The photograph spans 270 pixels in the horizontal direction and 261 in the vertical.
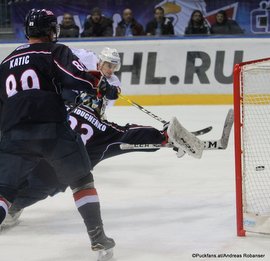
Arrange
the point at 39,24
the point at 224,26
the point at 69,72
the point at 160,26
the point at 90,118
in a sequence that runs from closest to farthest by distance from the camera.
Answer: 1. the point at 69,72
2. the point at 39,24
3. the point at 90,118
4. the point at 224,26
5. the point at 160,26

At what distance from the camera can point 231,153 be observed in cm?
507

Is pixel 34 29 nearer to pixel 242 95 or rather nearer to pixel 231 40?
pixel 242 95

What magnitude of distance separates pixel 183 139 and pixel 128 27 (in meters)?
4.84

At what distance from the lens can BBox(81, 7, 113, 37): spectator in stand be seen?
7.80m

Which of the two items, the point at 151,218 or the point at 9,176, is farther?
the point at 151,218

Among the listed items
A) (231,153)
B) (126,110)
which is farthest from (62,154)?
(126,110)

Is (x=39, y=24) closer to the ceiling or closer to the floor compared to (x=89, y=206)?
closer to the ceiling

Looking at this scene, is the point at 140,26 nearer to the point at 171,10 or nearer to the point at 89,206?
the point at 171,10

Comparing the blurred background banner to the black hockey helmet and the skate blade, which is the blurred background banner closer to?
the black hockey helmet

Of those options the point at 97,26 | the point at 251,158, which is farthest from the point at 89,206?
the point at 97,26

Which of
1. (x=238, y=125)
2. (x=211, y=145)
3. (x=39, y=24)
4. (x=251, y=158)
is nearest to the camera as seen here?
(x=39, y=24)

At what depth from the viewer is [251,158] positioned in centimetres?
406

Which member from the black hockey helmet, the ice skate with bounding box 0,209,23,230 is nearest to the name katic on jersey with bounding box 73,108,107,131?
the ice skate with bounding box 0,209,23,230

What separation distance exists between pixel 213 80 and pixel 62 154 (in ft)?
15.7
